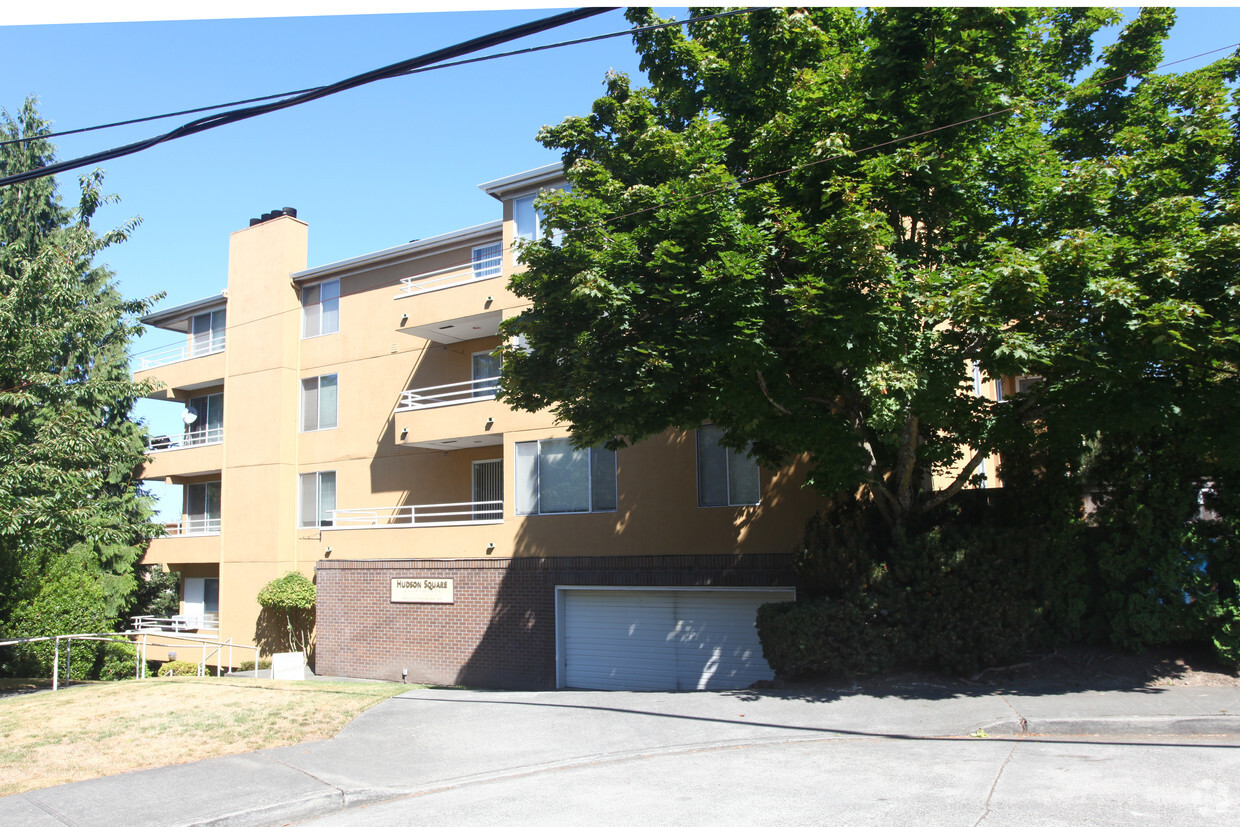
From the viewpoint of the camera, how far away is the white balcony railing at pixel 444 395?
2114 cm

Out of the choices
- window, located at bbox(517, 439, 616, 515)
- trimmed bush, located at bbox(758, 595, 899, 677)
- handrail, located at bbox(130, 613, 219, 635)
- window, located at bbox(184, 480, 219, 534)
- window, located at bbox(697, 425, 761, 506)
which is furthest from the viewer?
window, located at bbox(184, 480, 219, 534)

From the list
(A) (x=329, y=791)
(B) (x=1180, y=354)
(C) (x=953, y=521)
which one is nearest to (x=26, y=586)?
(A) (x=329, y=791)

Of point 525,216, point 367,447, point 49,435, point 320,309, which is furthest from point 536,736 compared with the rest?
point 320,309

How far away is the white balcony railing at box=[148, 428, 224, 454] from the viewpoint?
28.0 meters

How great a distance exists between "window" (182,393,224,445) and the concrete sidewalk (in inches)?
755

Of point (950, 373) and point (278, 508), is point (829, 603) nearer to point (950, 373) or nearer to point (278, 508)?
point (950, 373)

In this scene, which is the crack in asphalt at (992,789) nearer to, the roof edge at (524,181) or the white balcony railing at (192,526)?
the roof edge at (524,181)

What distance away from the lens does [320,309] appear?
25.1 metres

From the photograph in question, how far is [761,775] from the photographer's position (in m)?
8.31

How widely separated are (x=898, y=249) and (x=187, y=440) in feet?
82.2

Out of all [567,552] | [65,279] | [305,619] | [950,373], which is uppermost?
[65,279]

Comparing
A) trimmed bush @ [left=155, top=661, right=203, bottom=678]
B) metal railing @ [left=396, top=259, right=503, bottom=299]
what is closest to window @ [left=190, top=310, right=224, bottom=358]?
metal railing @ [left=396, top=259, right=503, bottom=299]

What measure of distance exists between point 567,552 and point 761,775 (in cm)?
1034

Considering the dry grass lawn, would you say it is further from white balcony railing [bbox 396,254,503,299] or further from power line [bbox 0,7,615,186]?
white balcony railing [bbox 396,254,503,299]
